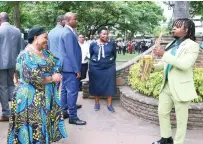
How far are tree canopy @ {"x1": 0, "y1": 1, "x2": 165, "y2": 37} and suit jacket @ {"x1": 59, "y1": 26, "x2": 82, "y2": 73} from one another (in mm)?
13285

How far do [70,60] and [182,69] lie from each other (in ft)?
6.36

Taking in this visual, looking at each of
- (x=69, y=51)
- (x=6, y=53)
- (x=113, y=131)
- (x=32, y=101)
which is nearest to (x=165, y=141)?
(x=113, y=131)

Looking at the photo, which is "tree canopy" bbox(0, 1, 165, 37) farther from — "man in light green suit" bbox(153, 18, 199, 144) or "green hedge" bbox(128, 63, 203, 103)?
"man in light green suit" bbox(153, 18, 199, 144)

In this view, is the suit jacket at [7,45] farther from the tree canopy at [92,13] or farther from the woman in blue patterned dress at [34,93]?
the tree canopy at [92,13]

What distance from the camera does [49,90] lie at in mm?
3807

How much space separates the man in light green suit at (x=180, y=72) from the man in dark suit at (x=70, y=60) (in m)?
1.55

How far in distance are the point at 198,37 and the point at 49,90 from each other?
13.4ft

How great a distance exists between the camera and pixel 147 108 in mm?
5492

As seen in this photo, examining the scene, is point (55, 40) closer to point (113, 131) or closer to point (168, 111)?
point (113, 131)

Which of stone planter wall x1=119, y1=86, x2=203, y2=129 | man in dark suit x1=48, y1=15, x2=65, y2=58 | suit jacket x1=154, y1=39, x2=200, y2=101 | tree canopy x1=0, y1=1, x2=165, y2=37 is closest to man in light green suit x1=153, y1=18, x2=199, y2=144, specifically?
suit jacket x1=154, y1=39, x2=200, y2=101

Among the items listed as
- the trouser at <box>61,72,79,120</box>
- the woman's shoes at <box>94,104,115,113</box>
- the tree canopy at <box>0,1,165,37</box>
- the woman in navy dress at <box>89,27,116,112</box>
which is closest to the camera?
the trouser at <box>61,72,79,120</box>

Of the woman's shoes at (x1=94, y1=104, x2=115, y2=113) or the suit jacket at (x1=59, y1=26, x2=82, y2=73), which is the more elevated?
the suit jacket at (x1=59, y1=26, x2=82, y2=73)

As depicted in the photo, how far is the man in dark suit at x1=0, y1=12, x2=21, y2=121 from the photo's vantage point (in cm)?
533

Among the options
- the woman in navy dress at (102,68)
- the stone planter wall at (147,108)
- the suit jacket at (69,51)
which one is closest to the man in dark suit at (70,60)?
the suit jacket at (69,51)
